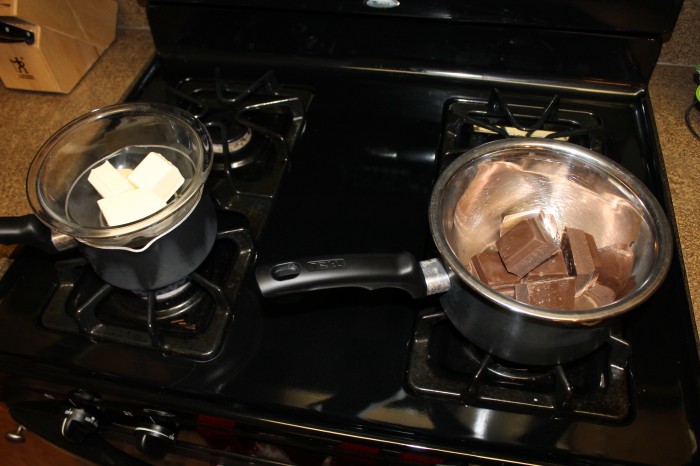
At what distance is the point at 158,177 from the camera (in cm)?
66

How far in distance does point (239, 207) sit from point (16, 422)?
46 cm

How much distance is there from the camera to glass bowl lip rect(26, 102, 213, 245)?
584 mm

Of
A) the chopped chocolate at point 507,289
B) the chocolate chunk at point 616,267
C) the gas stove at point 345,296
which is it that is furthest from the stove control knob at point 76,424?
the chocolate chunk at point 616,267

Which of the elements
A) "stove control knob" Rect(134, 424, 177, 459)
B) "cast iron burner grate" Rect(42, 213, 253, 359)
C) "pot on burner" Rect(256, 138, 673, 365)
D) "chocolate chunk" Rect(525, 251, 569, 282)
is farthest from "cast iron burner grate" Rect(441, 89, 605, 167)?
"stove control knob" Rect(134, 424, 177, 459)

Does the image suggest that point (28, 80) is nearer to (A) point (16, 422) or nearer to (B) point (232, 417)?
(A) point (16, 422)

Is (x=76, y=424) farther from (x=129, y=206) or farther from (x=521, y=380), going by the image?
(x=521, y=380)

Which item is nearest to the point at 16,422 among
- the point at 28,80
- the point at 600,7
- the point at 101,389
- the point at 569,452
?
the point at 101,389

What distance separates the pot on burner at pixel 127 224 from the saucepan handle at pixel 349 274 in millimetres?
138

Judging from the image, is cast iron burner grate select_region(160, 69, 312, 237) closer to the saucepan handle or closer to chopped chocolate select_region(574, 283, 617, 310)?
the saucepan handle

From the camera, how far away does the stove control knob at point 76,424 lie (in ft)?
2.22

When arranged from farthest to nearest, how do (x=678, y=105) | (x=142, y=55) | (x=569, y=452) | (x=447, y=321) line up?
(x=142, y=55) < (x=678, y=105) < (x=447, y=321) < (x=569, y=452)

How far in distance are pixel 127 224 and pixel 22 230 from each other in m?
0.13

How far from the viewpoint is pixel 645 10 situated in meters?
0.78

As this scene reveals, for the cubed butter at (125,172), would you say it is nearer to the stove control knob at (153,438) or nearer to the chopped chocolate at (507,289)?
A: the stove control knob at (153,438)
